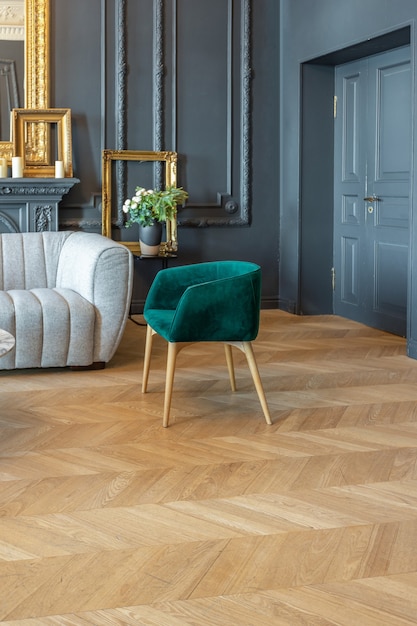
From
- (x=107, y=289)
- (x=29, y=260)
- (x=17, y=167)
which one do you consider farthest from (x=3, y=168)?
(x=107, y=289)

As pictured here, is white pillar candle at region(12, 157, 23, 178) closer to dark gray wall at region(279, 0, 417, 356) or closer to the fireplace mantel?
the fireplace mantel

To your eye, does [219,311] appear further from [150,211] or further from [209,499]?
[150,211]

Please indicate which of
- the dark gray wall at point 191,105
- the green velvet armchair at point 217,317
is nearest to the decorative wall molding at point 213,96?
the dark gray wall at point 191,105

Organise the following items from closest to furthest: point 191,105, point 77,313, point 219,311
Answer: point 219,311
point 77,313
point 191,105

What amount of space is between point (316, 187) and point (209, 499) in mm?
4566

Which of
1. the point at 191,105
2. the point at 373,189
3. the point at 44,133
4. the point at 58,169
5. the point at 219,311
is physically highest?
the point at 191,105

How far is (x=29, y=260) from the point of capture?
582 centimetres

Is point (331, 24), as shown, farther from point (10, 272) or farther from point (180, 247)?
point (10, 272)

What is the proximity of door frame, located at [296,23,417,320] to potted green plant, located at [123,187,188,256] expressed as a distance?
109 cm

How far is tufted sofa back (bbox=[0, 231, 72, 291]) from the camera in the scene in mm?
5750

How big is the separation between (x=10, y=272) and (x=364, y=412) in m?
2.60

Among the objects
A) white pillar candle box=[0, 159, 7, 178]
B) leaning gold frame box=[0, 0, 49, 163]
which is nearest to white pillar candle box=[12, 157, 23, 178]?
white pillar candle box=[0, 159, 7, 178]

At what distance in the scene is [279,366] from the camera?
5371 millimetres

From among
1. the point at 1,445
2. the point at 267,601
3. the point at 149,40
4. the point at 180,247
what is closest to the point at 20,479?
the point at 1,445
